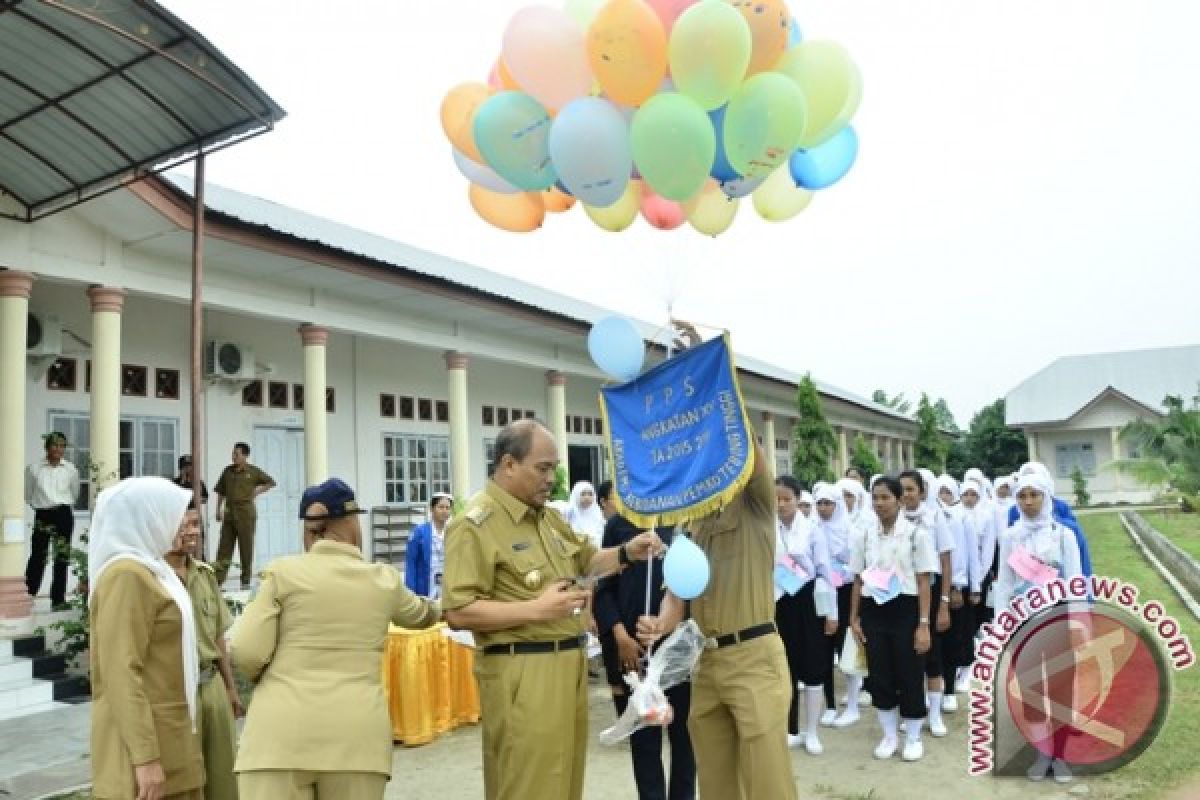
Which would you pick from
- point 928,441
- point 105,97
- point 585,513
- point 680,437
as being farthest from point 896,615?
point 928,441

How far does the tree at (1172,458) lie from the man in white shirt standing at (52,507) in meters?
15.3

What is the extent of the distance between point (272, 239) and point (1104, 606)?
26.6ft

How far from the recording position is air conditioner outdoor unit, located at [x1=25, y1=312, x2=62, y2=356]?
9.42m

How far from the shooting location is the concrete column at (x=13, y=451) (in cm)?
783

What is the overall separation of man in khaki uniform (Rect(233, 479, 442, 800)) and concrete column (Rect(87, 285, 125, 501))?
21.4 feet

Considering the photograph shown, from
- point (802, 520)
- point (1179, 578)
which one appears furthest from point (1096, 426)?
point (802, 520)

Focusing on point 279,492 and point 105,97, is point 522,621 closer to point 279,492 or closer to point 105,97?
point 105,97

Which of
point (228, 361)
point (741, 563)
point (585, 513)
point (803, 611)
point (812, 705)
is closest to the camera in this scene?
point (741, 563)

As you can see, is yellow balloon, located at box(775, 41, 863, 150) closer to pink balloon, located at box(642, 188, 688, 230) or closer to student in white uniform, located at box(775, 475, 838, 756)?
pink balloon, located at box(642, 188, 688, 230)

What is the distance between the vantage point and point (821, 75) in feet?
15.0

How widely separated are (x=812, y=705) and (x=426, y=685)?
2633 mm

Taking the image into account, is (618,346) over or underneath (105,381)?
underneath

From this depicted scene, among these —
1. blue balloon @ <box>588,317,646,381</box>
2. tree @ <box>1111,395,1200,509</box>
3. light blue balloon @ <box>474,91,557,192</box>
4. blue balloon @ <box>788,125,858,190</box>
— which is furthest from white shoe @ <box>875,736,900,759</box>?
tree @ <box>1111,395,1200,509</box>

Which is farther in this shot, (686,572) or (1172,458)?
(1172,458)
